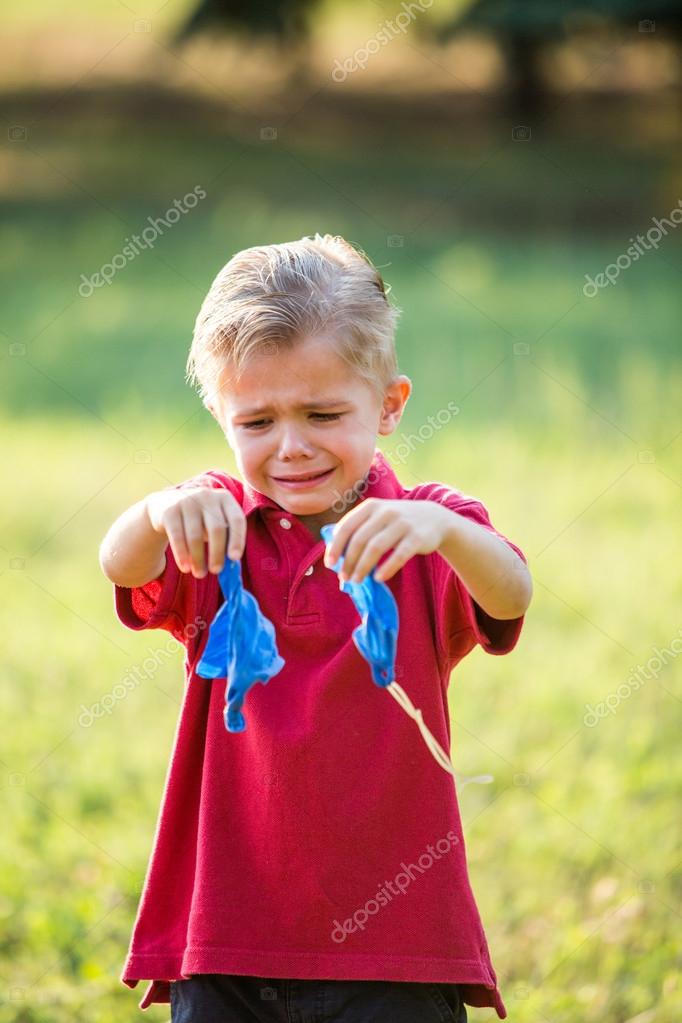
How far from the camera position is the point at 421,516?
2.22 m

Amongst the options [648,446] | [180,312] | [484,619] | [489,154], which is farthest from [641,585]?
[489,154]

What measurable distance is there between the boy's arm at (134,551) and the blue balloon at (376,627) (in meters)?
0.32

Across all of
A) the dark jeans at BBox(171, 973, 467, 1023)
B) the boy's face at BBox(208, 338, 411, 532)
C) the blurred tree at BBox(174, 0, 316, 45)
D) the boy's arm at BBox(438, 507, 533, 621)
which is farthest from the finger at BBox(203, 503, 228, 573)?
the blurred tree at BBox(174, 0, 316, 45)

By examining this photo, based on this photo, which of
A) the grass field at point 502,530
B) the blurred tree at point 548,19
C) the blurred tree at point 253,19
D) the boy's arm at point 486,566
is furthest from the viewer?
the blurred tree at point 253,19

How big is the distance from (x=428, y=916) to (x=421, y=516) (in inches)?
28.2

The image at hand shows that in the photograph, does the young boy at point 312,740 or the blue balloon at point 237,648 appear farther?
the young boy at point 312,740

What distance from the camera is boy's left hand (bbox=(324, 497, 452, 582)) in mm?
2156

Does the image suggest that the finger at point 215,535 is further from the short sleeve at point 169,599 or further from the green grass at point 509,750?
the green grass at point 509,750

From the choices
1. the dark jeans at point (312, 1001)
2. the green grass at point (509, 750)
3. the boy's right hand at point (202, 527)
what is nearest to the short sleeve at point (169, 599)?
the boy's right hand at point (202, 527)

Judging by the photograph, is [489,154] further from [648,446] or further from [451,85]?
[648,446]

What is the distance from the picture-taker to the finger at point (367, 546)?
215 cm

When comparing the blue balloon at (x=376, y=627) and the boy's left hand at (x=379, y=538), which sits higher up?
the boy's left hand at (x=379, y=538)

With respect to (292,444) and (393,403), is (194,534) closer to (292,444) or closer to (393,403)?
(292,444)

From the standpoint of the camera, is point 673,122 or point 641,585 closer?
point 641,585
